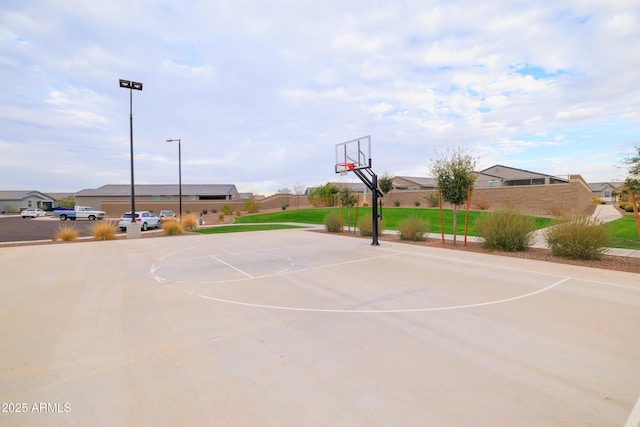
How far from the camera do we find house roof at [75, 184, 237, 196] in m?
71.0

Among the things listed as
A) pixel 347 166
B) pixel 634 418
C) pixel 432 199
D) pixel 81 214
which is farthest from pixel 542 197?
pixel 81 214

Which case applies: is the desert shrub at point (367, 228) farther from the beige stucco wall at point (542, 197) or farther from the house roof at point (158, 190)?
the house roof at point (158, 190)

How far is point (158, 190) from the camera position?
72.9 metres

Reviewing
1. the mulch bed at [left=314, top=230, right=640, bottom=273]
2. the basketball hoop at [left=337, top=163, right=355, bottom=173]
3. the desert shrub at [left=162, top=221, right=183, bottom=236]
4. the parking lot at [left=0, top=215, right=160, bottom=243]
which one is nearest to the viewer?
the mulch bed at [left=314, top=230, right=640, bottom=273]

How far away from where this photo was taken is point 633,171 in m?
9.78

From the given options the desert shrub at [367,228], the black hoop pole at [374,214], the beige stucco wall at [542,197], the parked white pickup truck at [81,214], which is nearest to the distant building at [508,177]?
the beige stucco wall at [542,197]

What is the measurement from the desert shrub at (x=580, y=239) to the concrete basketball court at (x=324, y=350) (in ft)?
5.74

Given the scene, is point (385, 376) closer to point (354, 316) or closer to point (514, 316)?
point (354, 316)

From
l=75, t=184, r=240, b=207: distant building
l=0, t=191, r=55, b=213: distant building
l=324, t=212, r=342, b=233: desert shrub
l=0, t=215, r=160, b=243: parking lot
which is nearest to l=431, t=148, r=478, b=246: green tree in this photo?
l=324, t=212, r=342, b=233: desert shrub

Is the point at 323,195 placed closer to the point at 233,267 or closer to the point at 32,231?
the point at 32,231

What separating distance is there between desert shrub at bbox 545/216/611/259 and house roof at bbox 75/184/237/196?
6762 centimetres

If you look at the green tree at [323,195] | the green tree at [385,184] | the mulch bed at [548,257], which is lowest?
the mulch bed at [548,257]

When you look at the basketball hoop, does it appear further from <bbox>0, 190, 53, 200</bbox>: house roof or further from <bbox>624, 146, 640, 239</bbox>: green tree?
<bbox>0, 190, 53, 200</bbox>: house roof

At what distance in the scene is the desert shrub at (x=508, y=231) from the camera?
1261cm
